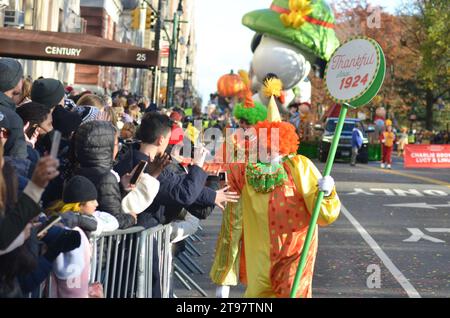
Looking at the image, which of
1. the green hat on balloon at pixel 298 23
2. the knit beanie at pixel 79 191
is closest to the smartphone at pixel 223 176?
the knit beanie at pixel 79 191

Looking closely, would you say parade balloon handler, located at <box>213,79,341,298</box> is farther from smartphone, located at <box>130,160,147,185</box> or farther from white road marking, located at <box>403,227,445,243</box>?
white road marking, located at <box>403,227,445,243</box>

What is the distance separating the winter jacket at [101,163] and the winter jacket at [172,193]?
1.80 ft

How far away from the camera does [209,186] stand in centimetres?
876

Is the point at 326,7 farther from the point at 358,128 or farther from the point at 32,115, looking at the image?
the point at 32,115

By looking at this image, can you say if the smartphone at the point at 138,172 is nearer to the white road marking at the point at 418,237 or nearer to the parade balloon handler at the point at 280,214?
the parade balloon handler at the point at 280,214

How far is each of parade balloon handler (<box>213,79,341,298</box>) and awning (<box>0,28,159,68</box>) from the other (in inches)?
453

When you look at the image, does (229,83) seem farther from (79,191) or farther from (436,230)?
(79,191)

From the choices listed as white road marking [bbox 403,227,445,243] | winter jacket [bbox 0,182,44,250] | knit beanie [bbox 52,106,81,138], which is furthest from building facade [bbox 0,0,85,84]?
winter jacket [bbox 0,182,44,250]

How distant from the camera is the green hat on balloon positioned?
43.1 metres

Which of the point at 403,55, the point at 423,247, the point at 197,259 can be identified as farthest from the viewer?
the point at 403,55

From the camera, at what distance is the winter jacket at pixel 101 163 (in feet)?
23.5

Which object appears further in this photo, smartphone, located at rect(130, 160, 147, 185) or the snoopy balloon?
the snoopy balloon

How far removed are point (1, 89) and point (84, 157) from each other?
217 centimetres
